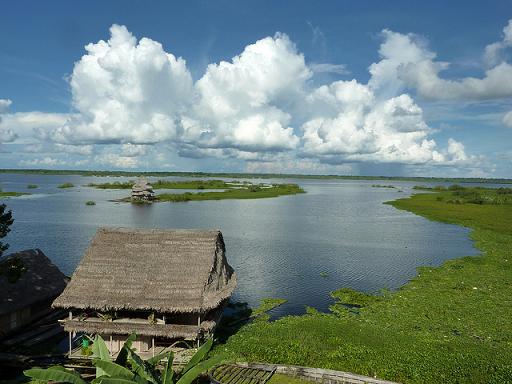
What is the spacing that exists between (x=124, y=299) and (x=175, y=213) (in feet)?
172

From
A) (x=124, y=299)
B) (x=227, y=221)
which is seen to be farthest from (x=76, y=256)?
(x=227, y=221)

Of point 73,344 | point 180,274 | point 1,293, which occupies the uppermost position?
point 180,274

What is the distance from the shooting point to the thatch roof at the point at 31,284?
21516mm

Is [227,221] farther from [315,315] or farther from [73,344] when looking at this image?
[73,344]

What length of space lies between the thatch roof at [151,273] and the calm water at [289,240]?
8.30 metres

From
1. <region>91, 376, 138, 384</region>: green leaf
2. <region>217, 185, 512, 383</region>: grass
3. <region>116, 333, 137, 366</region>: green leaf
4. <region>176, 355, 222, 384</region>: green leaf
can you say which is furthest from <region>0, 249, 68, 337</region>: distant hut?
<region>176, 355, 222, 384</region>: green leaf

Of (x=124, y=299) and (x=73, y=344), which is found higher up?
(x=124, y=299)

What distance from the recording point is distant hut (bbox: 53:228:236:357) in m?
19.6

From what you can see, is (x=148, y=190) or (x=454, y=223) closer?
(x=454, y=223)

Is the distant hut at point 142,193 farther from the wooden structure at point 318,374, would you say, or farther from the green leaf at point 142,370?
the green leaf at point 142,370

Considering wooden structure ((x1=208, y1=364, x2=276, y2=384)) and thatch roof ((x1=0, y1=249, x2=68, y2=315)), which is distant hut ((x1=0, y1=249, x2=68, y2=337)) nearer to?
thatch roof ((x1=0, y1=249, x2=68, y2=315))

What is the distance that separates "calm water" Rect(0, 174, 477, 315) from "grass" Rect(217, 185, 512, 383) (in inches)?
120

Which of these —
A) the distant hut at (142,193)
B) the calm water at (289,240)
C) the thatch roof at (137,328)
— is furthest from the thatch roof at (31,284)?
the distant hut at (142,193)

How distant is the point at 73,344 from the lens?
21844 millimetres
